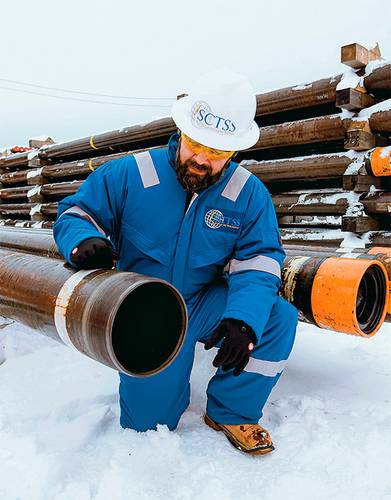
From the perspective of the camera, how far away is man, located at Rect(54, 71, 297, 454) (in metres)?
2.22

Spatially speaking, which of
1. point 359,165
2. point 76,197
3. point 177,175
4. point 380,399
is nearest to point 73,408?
point 76,197

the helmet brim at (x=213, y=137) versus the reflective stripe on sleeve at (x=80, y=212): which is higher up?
the helmet brim at (x=213, y=137)

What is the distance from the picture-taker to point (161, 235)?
230 cm

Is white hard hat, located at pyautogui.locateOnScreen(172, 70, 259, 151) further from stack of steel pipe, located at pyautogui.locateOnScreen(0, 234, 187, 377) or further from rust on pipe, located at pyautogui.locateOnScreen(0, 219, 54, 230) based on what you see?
rust on pipe, located at pyautogui.locateOnScreen(0, 219, 54, 230)

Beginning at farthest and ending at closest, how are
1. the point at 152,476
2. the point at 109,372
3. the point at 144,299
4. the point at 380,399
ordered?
the point at 109,372
the point at 380,399
the point at 144,299
the point at 152,476

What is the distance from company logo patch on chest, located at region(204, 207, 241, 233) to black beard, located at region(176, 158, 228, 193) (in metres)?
0.13

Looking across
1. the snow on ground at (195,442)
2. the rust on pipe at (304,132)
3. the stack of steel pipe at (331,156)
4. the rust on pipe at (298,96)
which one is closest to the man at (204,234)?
the snow on ground at (195,442)

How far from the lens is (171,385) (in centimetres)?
236

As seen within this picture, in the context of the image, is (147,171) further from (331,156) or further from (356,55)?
(356,55)

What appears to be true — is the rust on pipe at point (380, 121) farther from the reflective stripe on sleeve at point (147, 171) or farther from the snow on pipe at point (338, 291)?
the reflective stripe on sleeve at point (147, 171)

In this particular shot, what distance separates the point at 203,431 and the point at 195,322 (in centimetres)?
57

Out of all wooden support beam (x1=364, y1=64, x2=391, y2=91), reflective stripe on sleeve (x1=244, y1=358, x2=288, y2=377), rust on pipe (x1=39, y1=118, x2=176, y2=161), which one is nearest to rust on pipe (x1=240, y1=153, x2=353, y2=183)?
wooden support beam (x1=364, y1=64, x2=391, y2=91)

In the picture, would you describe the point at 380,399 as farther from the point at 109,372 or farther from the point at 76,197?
the point at 76,197

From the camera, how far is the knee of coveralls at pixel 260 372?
2.23 m
